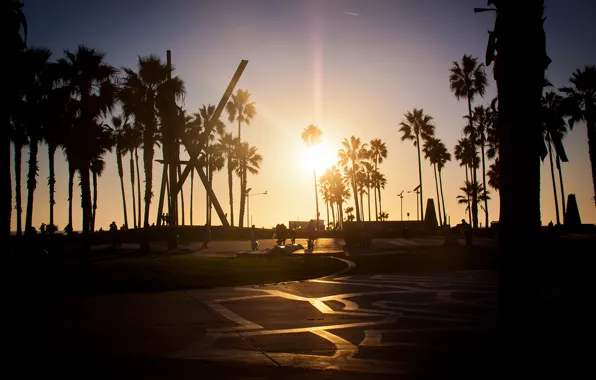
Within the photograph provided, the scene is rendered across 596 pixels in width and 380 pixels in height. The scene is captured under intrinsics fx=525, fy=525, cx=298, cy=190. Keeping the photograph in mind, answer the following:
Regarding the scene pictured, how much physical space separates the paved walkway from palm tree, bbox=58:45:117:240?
18752 millimetres

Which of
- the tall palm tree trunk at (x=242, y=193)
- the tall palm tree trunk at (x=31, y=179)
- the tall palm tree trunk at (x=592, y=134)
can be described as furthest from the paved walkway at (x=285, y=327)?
the tall palm tree trunk at (x=242, y=193)

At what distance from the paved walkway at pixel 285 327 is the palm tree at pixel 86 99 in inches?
738

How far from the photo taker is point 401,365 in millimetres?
6363

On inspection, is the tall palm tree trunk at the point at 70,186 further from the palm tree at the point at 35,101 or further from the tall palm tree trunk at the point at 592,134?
the tall palm tree trunk at the point at 592,134

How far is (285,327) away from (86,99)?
85.1ft

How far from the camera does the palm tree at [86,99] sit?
2989 centimetres

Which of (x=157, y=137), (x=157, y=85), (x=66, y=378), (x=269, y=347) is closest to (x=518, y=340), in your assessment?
(x=269, y=347)

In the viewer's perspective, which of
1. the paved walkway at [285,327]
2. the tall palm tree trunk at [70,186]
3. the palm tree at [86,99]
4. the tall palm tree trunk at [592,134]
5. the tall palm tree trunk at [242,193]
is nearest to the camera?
the paved walkway at [285,327]

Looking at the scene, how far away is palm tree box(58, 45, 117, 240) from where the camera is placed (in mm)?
29891

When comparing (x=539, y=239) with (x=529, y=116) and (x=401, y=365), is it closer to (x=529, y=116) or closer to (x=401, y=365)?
(x=529, y=116)

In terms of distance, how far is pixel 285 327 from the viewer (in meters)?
9.02

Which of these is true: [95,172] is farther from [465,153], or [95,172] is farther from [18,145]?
[465,153]

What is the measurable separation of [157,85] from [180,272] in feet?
67.5

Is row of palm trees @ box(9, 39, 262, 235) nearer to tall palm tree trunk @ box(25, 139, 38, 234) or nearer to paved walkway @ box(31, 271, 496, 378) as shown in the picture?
tall palm tree trunk @ box(25, 139, 38, 234)
